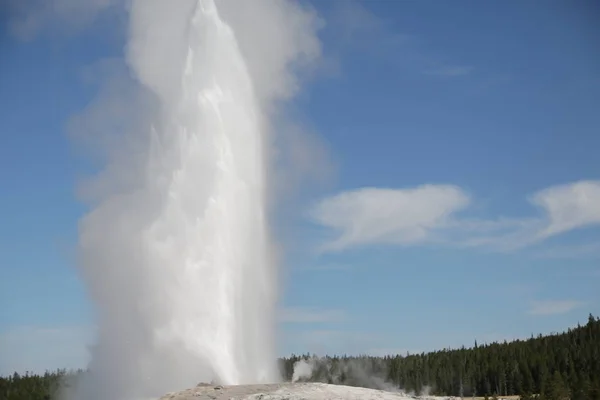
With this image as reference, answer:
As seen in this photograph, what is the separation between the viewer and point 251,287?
43969 mm

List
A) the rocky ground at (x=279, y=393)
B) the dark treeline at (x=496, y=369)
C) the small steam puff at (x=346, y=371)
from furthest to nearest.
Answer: the dark treeline at (x=496, y=369) < the small steam puff at (x=346, y=371) < the rocky ground at (x=279, y=393)

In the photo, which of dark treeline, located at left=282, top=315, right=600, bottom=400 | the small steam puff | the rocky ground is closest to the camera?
the rocky ground

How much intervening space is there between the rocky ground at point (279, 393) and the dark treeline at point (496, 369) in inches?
2058

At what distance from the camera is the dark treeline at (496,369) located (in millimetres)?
93000

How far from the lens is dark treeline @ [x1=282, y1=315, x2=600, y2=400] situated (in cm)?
9300

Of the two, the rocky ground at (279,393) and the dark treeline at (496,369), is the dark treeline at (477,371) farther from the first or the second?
the rocky ground at (279,393)

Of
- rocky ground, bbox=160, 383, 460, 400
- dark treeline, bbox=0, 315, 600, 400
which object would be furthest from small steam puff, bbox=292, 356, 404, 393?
rocky ground, bbox=160, 383, 460, 400

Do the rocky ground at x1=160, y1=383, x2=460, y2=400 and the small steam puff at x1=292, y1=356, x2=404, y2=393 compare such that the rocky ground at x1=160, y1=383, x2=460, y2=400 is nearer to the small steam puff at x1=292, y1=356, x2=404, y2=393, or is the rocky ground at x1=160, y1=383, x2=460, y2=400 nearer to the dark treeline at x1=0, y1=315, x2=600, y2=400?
the small steam puff at x1=292, y1=356, x2=404, y2=393

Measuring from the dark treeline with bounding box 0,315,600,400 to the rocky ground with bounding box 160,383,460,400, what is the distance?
51318 millimetres

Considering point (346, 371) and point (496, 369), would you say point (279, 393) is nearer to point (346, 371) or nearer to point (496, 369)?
point (496, 369)

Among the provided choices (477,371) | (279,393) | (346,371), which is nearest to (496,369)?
(477,371)

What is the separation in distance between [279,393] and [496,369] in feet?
236

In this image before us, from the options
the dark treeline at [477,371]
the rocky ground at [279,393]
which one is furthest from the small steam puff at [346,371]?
the rocky ground at [279,393]

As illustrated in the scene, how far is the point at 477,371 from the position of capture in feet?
328
